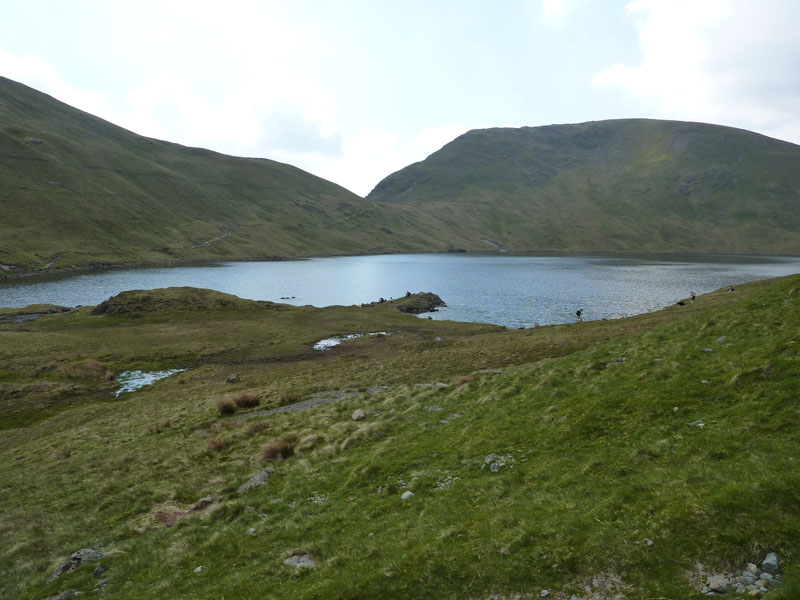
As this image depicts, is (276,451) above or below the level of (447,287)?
below

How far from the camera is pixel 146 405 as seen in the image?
3753cm

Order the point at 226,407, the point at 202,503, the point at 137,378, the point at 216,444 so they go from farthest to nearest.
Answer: the point at 137,378 → the point at 226,407 → the point at 216,444 → the point at 202,503

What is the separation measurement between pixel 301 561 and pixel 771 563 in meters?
10.1

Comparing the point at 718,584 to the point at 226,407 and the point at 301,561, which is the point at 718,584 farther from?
the point at 226,407

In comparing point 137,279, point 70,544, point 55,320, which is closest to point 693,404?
point 70,544

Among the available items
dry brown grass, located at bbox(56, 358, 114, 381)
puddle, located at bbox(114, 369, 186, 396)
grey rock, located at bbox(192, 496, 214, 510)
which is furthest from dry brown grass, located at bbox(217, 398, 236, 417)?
dry brown grass, located at bbox(56, 358, 114, 381)

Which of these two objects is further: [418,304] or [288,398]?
[418,304]

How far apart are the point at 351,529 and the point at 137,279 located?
172403 mm

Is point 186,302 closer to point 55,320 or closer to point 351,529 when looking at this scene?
point 55,320

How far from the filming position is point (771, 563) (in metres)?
7.34

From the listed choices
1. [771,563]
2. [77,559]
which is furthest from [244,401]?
[771,563]

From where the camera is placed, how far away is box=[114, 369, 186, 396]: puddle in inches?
1788

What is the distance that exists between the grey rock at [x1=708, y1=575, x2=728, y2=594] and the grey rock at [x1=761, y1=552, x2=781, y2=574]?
69 centimetres

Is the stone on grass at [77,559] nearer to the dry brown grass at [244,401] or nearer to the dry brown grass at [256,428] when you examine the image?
the dry brown grass at [256,428]
